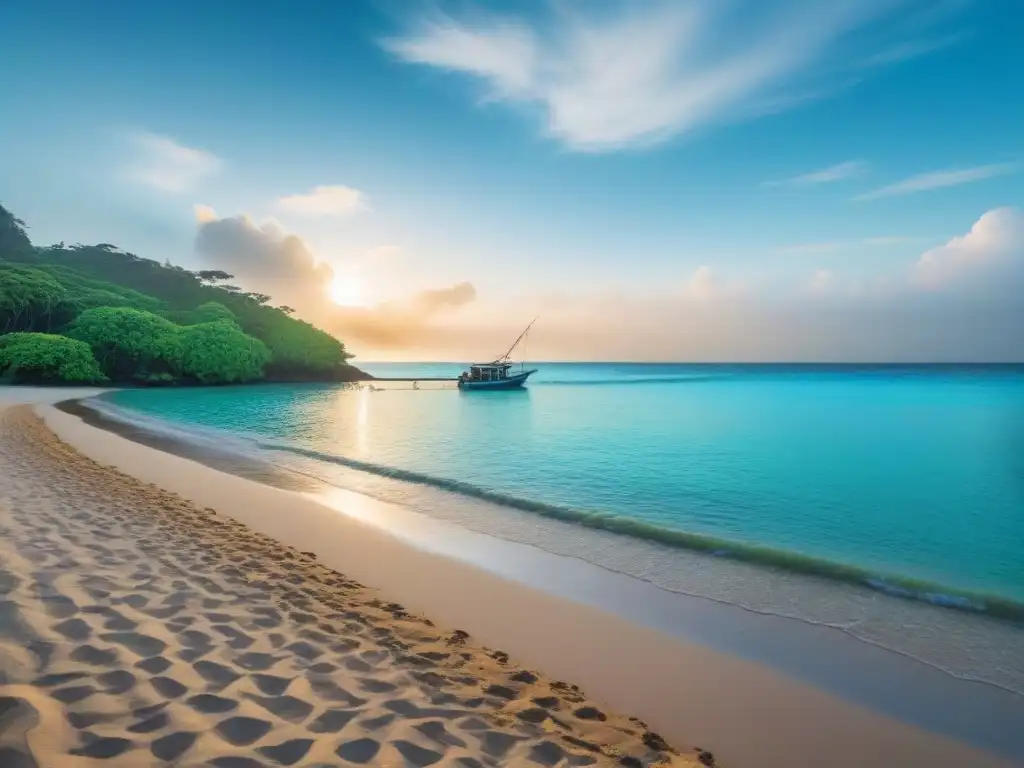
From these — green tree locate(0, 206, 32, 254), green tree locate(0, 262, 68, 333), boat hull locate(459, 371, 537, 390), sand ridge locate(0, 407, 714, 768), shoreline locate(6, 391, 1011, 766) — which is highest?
green tree locate(0, 206, 32, 254)

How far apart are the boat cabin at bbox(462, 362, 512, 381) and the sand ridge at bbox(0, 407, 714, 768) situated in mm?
63206

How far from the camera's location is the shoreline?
4.24m

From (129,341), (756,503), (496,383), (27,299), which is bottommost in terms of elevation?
(756,503)

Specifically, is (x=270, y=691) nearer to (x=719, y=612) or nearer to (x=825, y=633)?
(x=719, y=612)

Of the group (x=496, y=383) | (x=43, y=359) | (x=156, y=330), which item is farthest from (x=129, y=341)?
(x=496, y=383)

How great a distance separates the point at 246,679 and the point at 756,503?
13.0m

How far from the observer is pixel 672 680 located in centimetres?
505

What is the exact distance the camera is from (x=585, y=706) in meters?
4.28

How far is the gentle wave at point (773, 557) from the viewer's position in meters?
7.76

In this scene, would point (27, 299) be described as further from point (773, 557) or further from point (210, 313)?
point (773, 557)

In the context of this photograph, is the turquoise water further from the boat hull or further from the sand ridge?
the boat hull

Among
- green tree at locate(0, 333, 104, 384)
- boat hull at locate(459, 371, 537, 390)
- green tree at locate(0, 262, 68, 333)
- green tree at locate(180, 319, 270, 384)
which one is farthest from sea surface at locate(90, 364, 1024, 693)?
green tree at locate(0, 262, 68, 333)

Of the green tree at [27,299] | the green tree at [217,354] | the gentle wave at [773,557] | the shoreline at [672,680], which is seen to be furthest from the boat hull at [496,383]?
the shoreline at [672,680]

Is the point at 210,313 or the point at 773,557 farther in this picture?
the point at 210,313
